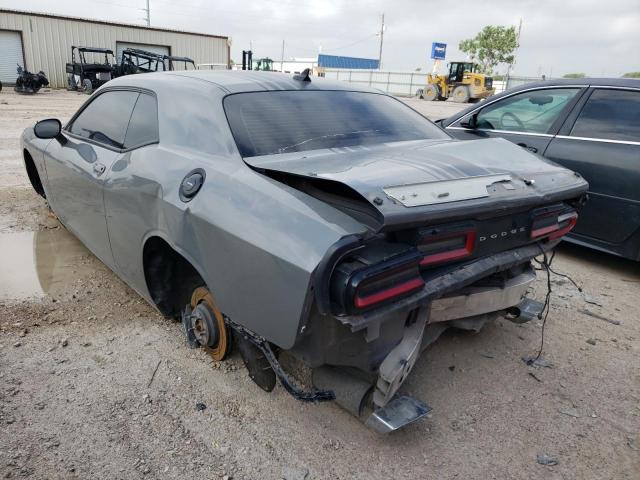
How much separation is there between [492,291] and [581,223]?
230cm

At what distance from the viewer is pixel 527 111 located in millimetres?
4805

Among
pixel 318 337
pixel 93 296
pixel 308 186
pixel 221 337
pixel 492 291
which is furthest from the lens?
pixel 93 296

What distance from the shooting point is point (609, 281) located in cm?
419

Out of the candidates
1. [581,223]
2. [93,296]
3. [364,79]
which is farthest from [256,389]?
[364,79]

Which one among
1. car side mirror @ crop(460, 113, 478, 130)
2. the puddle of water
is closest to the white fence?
car side mirror @ crop(460, 113, 478, 130)

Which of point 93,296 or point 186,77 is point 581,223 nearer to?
point 186,77

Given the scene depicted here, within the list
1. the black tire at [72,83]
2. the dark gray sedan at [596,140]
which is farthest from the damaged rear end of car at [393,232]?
the black tire at [72,83]

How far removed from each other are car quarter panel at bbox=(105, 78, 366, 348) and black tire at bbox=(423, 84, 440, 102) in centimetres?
2985

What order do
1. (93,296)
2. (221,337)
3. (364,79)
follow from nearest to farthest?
(221,337)
(93,296)
(364,79)

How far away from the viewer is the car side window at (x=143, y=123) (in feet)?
9.34

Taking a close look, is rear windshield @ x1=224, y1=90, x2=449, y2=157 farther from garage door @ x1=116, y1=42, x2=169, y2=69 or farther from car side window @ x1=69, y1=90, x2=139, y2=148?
garage door @ x1=116, y1=42, x2=169, y2=69

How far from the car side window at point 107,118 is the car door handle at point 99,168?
0.50 ft

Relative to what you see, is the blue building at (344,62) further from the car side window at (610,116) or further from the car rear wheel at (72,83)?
the car side window at (610,116)

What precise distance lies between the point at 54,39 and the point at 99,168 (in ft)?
100
